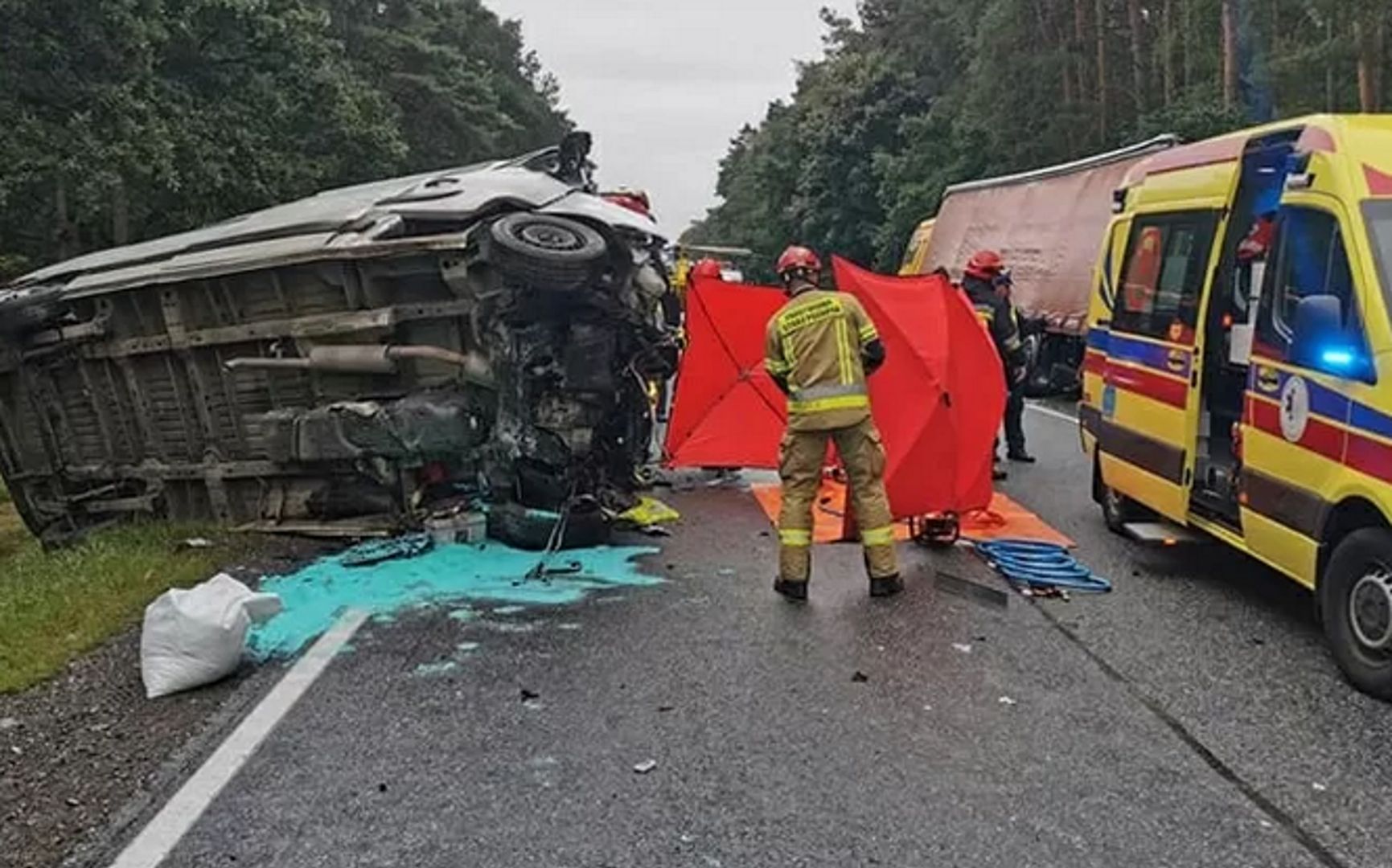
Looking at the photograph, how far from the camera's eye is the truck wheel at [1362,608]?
491 cm

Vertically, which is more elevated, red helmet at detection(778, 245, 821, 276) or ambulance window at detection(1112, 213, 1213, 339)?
red helmet at detection(778, 245, 821, 276)

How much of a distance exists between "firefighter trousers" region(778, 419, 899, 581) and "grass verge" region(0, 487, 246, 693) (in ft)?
10.7

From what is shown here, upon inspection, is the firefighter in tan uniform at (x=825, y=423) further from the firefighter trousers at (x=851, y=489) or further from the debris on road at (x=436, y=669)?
the debris on road at (x=436, y=669)

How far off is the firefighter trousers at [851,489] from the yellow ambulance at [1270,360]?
1.59 metres

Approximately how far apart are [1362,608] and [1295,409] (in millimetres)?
918

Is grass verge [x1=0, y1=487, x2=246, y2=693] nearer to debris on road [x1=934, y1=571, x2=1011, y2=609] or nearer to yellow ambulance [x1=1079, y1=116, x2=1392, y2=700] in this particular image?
debris on road [x1=934, y1=571, x2=1011, y2=609]

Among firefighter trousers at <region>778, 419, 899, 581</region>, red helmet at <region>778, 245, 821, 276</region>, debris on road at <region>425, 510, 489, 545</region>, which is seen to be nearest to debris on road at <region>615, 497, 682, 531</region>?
debris on road at <region>425, 510, 489, 545</region>

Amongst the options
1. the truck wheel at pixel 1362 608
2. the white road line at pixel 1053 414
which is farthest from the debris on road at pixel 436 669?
the white road line at pixel 1053 414

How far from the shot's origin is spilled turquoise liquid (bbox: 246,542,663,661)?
244 inches

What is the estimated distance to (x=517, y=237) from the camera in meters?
7.27

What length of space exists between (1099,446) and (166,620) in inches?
216

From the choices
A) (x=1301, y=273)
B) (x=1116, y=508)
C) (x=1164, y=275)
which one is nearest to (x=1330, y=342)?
(x=1301, y=273)

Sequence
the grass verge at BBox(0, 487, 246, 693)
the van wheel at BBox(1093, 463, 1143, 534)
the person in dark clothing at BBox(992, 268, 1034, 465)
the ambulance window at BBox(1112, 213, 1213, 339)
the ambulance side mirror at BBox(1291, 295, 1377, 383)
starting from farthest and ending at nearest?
the person in dark clothing at BBox(992, 268, 1034, 465) < the van wheel at BBox(1093, 463, 1143, 534) < the ambulance window at BBox(1112, 213, 1213, 339) < the grass verge at BBox(0, 487, 246, 693) < the ambulance side mirror at BBox(1291, 295, 1377, 383)

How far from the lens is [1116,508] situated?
26.3 ft
